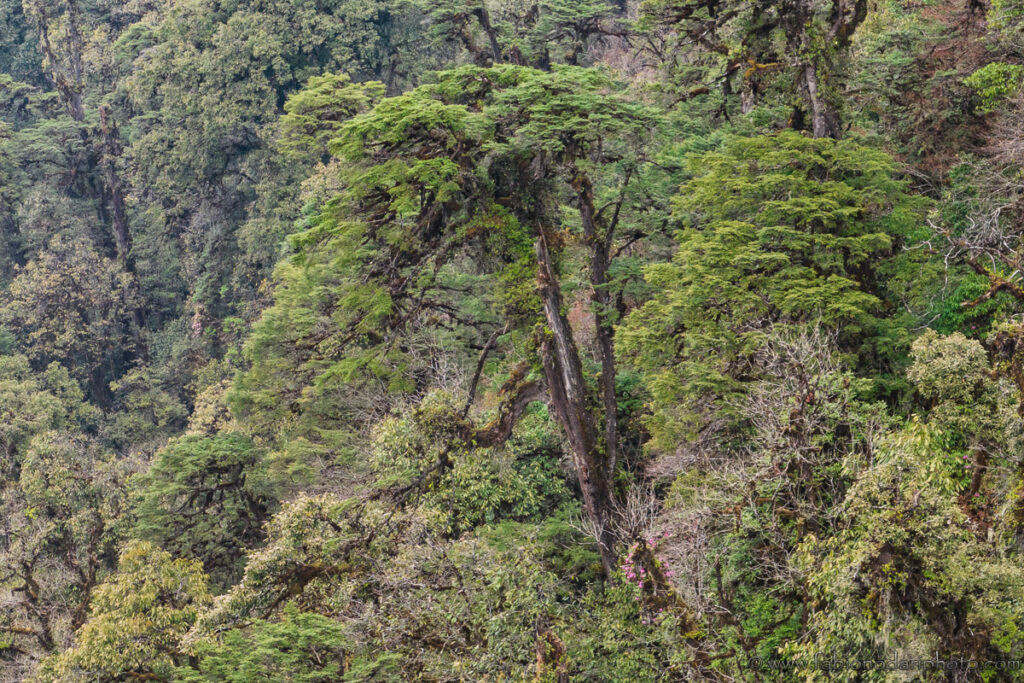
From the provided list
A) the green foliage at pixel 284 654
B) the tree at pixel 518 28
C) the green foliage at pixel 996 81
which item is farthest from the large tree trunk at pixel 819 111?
the tree at pixel 518 28

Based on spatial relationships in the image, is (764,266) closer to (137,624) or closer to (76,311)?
(137,624)

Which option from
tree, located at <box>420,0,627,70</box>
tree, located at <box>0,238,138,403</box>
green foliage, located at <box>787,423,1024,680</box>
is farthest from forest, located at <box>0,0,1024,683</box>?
tree, located at <box>0,238,138,403</box>

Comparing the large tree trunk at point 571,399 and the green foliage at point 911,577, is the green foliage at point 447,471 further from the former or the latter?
the green foliage at point 911,577

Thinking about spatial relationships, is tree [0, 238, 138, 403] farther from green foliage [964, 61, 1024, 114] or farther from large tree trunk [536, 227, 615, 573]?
green foliage [964, 61, 1024, 114]

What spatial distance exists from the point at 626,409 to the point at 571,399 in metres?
2.37

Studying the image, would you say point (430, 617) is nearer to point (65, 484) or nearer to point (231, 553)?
point (231, 553)

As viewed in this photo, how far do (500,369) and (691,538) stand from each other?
6.77m

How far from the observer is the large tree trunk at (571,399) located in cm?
1504

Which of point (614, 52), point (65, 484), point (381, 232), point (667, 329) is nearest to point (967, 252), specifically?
point (667, 329)

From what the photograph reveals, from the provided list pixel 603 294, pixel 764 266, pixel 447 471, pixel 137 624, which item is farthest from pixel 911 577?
pixel 137 624

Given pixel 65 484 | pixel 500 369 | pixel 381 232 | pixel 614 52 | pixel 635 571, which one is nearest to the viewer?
pixel 635 571

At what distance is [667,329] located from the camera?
48.3 ft

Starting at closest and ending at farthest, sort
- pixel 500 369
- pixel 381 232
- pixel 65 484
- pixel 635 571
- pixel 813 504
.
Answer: pixel 813 504 < pixel 635 571 < pixel 381 232 < pixel 500 369 < pixel 65 484

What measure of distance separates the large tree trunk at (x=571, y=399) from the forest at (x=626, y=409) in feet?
0.20
